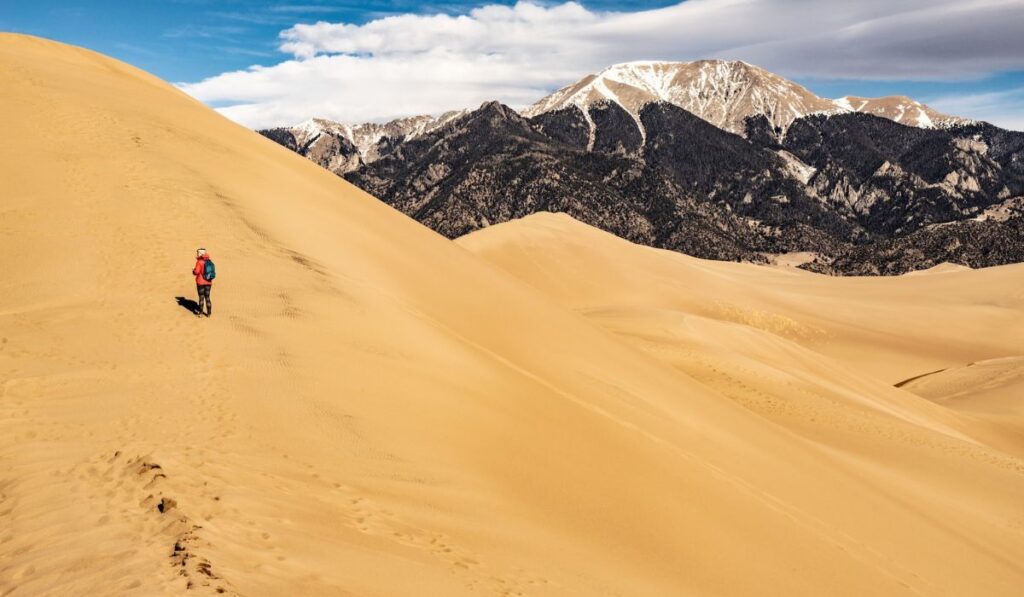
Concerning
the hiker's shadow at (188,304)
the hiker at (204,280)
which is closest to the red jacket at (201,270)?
the hiker at (204,280)

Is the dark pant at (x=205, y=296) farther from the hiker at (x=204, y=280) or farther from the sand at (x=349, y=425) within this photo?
the sand at (x=349, y=425)

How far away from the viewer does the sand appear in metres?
6.86

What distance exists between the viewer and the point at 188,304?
501 inches

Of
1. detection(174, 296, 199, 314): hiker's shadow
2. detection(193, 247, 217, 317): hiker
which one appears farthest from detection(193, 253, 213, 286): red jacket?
detection(174, 296, 199, 314): hiker's shadow

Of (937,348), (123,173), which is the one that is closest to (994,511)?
(123,173)

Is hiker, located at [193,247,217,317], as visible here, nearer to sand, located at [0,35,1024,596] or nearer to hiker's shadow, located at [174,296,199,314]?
hiker's shadow, located at [174,296,199,314]

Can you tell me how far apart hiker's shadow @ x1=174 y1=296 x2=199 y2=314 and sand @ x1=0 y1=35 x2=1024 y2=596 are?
21 centimetres

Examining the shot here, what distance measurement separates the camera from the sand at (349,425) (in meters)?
6.86

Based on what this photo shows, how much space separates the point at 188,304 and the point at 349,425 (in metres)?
4.84

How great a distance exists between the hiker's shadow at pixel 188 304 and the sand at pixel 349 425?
21 cm

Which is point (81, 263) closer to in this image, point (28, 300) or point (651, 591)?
point (28, 300)

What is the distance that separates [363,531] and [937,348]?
56105 mm

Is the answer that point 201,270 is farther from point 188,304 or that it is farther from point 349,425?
point 349,425

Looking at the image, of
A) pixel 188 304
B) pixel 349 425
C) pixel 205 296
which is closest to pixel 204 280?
pixel 205 296
